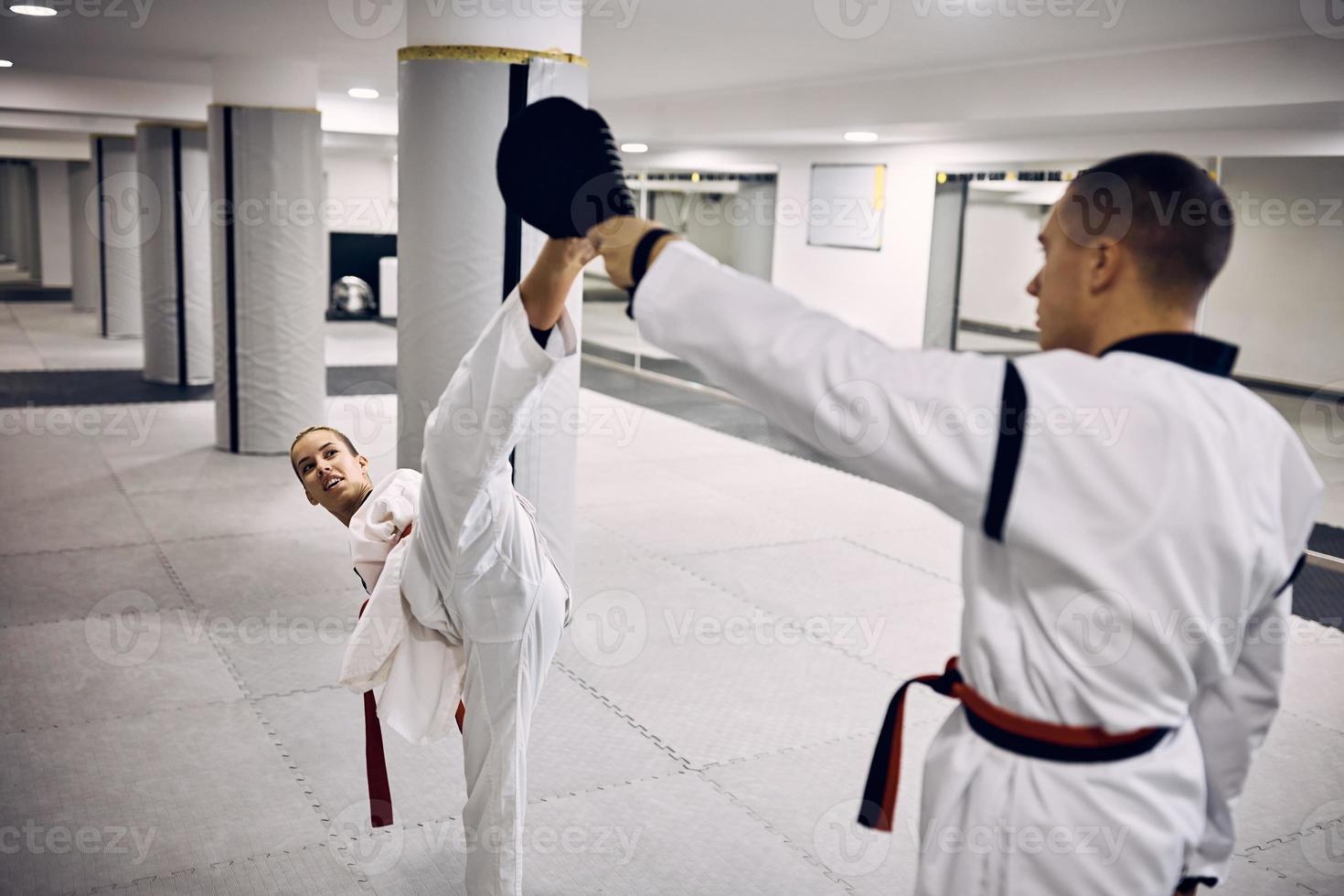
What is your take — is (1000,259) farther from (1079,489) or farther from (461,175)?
(1079,489)

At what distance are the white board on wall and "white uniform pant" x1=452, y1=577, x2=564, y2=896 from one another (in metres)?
10.2

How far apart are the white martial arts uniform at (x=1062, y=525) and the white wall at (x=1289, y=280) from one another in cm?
1190

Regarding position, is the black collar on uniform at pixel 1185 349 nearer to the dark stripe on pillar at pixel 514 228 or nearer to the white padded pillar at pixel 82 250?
the dark stripe on pillar at pixel 514 228

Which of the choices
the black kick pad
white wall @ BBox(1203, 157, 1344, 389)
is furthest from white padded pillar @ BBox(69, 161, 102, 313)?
the black kick pad

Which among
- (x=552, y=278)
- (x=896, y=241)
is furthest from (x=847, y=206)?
(x=552, y=278)

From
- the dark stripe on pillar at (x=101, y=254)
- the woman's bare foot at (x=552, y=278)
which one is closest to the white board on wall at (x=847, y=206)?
the dark stripe on pillar at (x=101, y=254)

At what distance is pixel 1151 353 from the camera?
1583 mm

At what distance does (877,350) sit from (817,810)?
10.0 feet

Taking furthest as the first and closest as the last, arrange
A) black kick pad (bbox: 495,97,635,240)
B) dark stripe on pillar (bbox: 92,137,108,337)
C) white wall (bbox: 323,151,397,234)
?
white wall (bbox: 323,151,397,234) → dark stripe on pillar (bbox: 92,137,108,337) → black kick pad (bbox: 495,97,635,240)

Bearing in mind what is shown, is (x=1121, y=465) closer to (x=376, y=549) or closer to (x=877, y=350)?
(x=877, y=350)

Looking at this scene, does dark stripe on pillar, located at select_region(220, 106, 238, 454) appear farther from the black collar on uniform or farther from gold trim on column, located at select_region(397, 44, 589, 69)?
the black collar on uniform

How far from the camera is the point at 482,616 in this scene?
281 centimetres

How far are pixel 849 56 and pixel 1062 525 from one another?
708 cm

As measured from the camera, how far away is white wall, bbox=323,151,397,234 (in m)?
20.7
